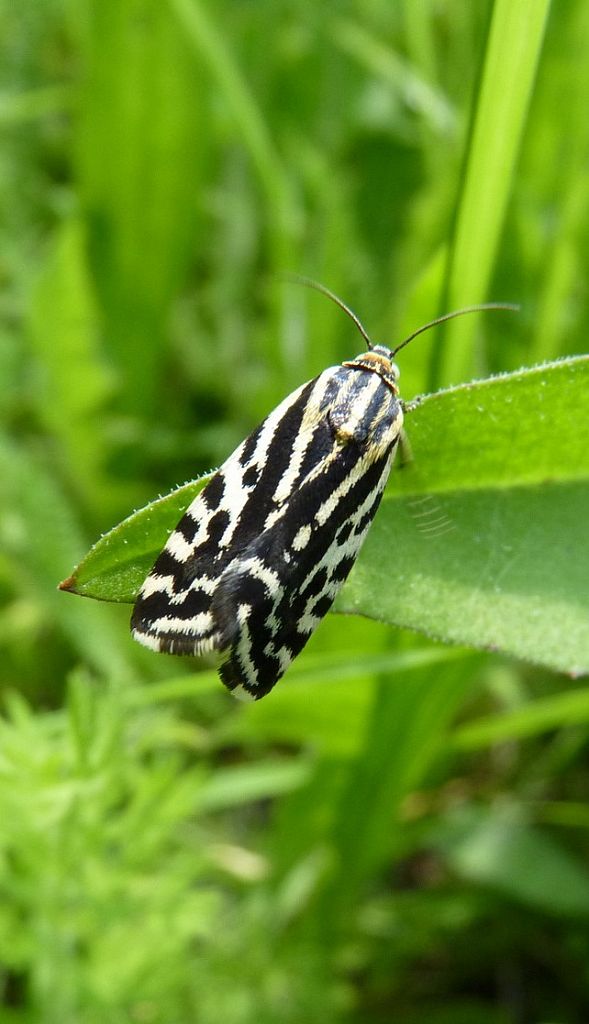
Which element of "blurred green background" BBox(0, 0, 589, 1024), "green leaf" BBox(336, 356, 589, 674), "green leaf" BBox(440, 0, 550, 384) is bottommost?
"blurred green background" BBox(0, 0, 589, 1024)

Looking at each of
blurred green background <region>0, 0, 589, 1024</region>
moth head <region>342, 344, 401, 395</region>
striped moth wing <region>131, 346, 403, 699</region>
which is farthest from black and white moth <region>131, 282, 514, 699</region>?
blurred green background <region>0, 0, 589, 1024</region>

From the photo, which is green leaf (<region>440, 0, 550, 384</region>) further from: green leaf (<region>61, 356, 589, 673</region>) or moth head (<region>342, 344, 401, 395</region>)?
green leaf (<region>61, 356, 589, 673</region>)

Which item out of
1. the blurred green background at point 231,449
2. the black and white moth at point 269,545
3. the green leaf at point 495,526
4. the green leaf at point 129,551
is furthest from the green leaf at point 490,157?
the green leaf at point 129,551

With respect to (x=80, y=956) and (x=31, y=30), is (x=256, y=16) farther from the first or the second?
(x=80, y=956)

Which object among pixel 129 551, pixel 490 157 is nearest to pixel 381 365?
pixel 490 157

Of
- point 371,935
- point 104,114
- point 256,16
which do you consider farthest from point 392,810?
point 256,16

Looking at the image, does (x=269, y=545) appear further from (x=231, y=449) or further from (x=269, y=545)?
(x=231, y=449)
